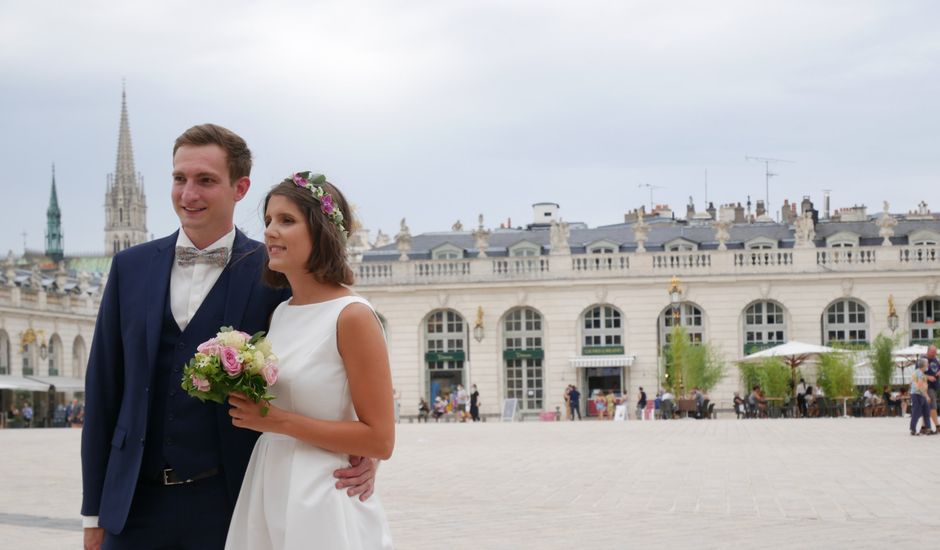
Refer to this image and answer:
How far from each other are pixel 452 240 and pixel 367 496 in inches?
2180

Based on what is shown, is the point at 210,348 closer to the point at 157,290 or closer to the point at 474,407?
the point at 157,290

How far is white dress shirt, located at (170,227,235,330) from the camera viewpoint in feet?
14.8

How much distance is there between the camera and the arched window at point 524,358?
52.8m

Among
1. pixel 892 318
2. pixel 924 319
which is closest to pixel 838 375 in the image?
pixel 892 318

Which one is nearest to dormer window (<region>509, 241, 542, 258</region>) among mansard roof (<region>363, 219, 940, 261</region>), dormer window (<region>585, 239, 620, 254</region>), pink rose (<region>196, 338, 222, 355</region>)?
mansard roof (<region>363, 219, 940, 261</region>)

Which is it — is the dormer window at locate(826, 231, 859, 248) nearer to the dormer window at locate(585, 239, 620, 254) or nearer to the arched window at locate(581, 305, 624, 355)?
the dormer window at locate(585, 239, 620, 254)

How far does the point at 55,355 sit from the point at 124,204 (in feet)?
198

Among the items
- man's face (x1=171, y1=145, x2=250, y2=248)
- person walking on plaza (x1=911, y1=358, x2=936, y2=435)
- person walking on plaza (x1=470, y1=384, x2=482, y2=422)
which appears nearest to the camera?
man's face (x1=171, y1=145, x2=250, y2=248)

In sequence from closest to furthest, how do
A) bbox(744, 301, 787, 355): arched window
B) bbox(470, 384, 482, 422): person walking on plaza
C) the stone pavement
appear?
the stone pavement → bbox(470, 384, 482, 422): person walking on plaza → bbox(744, 301, 787, 355): arched window

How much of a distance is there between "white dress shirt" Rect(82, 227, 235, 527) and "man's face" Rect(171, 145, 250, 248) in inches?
1.7

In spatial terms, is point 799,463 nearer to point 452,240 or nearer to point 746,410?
point 746,410

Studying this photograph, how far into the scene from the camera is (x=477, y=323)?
5272 centimetres

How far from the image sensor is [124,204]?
11856cm

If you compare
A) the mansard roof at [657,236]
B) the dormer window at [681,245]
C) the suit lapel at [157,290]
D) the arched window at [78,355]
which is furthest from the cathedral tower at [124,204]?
the suit lapel at [157,290]
